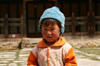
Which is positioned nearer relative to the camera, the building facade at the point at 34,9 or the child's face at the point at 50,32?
the child's face at the point at 50,32

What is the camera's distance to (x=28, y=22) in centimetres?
1187

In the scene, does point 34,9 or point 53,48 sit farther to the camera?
point 34,9

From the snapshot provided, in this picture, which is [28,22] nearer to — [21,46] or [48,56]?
[21,46]

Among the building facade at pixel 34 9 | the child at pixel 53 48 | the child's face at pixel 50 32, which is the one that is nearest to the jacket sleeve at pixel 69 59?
the child at pixel 53 48

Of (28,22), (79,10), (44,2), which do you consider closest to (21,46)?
(28,22)

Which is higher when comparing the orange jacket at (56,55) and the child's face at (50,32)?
the child's face at (50,32)

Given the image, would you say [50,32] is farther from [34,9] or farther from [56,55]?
[34,9]

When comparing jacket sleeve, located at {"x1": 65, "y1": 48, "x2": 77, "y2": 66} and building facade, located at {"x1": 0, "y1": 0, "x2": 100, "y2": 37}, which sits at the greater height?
building facade, located at {"x1": 0, "y1": 0, "x2": 100, "y2": 37}

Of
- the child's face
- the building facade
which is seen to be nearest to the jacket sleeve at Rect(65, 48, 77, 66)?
the child's face

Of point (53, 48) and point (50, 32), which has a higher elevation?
point (50, 32)

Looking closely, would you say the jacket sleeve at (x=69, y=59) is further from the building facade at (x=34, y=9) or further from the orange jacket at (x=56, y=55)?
the building facade at (x=34, y=9)

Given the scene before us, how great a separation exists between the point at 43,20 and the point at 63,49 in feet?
1.32

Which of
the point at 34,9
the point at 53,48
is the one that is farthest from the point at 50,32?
the point at 34,9

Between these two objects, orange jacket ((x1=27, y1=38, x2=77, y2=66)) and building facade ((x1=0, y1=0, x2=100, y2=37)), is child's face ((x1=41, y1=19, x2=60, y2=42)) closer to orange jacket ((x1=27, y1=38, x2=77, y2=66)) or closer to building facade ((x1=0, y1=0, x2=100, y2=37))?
orange jacket ((x1=27, y1=38, x2=77, y2=66))
